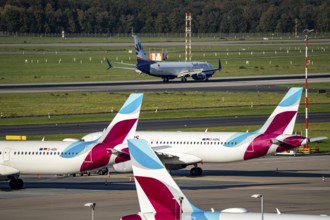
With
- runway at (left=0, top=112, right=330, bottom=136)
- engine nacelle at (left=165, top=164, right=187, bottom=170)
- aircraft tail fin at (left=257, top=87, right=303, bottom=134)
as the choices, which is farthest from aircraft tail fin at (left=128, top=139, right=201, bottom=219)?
runway at (left=0, top=112, right=330, bottom=136)

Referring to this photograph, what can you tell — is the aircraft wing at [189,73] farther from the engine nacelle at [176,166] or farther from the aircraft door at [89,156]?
the aircraft door at [89,156]

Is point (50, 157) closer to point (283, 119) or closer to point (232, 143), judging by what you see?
point (232, 143)

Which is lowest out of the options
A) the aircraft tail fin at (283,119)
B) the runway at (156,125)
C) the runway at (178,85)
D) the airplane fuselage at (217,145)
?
the runway at (178,85)

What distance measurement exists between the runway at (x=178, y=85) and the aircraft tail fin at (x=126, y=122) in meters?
77.6

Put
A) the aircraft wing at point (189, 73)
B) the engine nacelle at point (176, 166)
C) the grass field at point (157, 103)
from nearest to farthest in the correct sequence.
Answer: the engine nacelle at point (176, 166) → the grass field at point (157, 103) → the aircraft wing at point (189, 73)

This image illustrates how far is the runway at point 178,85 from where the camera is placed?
5792 inches

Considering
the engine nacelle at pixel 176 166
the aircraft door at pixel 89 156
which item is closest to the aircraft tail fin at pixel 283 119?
the engine nacelle at pixel 176 166

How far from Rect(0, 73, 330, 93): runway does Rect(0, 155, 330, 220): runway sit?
6514 centimetres

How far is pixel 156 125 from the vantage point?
10469 centimetres

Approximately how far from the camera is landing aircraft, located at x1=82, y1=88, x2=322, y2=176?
72.1 meters

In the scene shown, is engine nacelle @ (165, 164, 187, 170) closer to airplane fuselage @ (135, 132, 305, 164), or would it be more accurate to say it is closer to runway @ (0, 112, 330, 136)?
airplane fuselage @ (135, 132, 305, 164)

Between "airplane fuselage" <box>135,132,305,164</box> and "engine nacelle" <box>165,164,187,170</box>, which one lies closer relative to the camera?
"airplane fuselage" <box>135,132,305,164</box>

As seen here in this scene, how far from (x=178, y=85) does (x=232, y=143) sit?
86.3 meters

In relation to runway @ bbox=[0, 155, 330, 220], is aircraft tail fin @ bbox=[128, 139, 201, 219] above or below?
above
